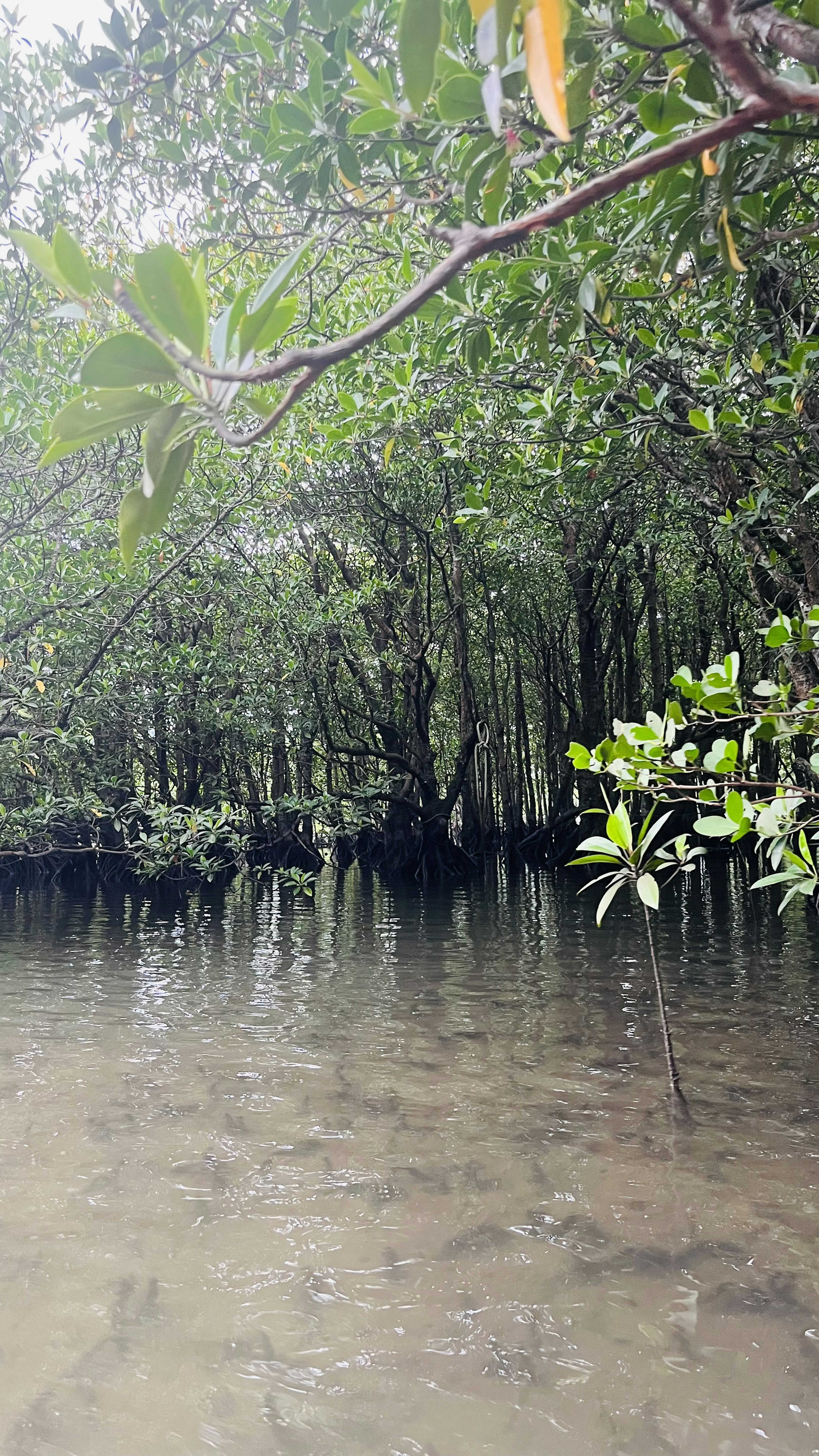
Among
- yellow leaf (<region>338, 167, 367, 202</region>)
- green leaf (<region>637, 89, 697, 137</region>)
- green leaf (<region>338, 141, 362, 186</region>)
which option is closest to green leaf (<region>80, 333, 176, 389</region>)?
green leaf (<region>637, 89, 697, 137</region>)

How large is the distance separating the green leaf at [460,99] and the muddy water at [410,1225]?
87.9 inches

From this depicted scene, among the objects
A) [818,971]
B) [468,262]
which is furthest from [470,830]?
[468,262]

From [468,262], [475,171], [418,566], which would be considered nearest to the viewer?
[468,262]

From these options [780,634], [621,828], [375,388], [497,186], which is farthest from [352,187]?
[375,388]

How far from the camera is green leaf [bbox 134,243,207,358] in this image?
74 centimetres

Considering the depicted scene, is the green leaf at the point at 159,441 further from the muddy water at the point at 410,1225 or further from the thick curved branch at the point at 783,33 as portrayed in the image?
the muddy water at the point at 410,1225

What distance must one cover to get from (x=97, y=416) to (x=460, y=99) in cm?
78

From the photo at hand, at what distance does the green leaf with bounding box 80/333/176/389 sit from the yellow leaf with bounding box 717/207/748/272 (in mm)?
714

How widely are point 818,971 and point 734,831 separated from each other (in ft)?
14.2

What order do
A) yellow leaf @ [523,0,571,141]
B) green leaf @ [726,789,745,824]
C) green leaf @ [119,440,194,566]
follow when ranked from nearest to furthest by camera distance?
yellow leaf @ [523,0,571,141] < green leaf @ [119,440,194,566] < green leaf @ [726,789,745,824]

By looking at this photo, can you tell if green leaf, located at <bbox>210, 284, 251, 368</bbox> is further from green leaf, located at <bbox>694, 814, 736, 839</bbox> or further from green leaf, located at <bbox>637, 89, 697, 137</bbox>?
green leaf, located at <bbox>694, 814, 736, 839</bbox>

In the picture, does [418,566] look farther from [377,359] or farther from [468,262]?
[468,262]

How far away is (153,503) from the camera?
2.86 ft

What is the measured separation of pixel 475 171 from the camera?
4.59 ft
